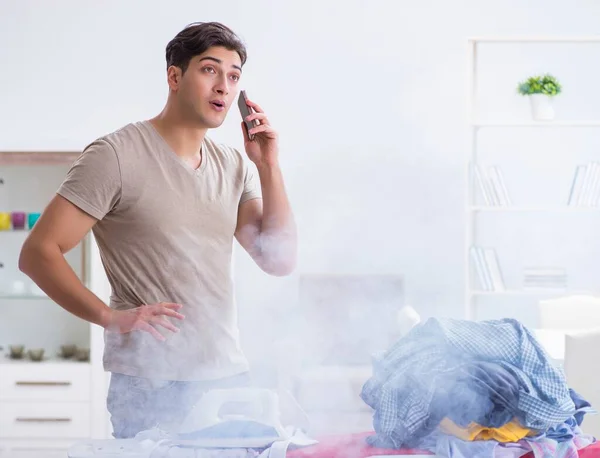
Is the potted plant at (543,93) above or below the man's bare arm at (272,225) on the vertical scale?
above

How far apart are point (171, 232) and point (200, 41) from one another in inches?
13.2

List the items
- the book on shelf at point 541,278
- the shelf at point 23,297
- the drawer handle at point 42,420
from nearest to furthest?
the drawer handle at point 42,420 → the shelf at point 23,297 → the book on shelf at point 541,278

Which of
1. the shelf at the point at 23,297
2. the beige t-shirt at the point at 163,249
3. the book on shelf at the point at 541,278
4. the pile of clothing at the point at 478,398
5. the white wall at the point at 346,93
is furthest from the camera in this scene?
the white wall at the point at 346,93

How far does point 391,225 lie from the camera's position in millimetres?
3574

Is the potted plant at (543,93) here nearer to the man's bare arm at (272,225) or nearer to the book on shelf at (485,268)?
the book on shelf at (485,268)

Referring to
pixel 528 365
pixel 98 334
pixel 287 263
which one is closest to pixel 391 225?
pixel 98 334

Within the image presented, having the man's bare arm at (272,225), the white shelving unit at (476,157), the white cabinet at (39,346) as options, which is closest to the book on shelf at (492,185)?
the white shelving unit at (476,157)

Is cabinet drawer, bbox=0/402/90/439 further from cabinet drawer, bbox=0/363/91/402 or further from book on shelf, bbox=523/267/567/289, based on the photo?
book on shelf, bbox=523/267/567/289

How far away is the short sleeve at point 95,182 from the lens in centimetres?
130

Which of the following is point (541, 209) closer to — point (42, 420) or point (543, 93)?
point (543, 93)

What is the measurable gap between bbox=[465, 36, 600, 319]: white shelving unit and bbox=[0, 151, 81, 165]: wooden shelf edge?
1.60 m

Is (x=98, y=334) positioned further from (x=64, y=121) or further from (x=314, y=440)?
(x=314, y=440)

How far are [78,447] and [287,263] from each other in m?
0.49

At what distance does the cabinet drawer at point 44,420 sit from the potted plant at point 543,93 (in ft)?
7.00
